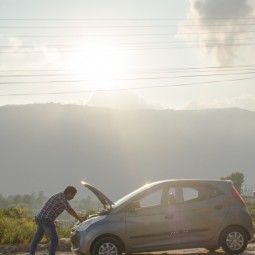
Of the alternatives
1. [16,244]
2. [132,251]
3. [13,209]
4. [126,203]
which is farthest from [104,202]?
[13,209]

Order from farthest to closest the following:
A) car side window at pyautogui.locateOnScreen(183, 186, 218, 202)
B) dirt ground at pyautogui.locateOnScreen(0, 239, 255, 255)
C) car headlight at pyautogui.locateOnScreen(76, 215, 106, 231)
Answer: dirt ground at pyautogui.locateOnScreen(0, 239, 255, 255)
car side window at pyautogui.locateOnScreen(183, 186, 218, 202)
car headlight at pyautogui.locateOnScreen(76, 215, 106, 231)

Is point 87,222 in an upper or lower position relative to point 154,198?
lower

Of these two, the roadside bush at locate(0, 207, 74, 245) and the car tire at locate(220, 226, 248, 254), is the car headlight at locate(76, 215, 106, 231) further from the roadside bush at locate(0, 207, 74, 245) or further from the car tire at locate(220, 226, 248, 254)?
the roadside bush at locate(0, 207, 74, 245)

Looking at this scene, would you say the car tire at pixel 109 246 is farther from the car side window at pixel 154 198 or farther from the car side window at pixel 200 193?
the car side window at pixel 200 193

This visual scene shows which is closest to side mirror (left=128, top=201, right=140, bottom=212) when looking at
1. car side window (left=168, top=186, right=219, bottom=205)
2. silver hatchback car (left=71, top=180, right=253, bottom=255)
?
silver hatchback car (left=71, top=180, right=253, bottom=255)

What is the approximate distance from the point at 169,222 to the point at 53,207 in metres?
2.54

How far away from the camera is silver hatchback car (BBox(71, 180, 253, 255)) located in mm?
11305

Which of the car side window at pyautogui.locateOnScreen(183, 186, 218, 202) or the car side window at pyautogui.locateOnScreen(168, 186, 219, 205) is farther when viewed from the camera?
the car side window at pyautogui.locateOnScreen(183, 186, 218, 202)

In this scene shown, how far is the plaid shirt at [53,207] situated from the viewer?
10.9 m

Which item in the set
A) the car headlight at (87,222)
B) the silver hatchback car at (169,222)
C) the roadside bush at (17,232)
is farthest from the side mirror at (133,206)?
the roadside bush at (17,232)

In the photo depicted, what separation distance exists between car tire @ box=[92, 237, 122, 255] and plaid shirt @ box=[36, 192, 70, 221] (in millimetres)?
1102

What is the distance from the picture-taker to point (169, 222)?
11.4 meters

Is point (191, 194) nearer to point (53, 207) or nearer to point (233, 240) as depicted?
point (233, 240)

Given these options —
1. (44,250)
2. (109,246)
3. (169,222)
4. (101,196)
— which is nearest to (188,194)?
(169,222)
